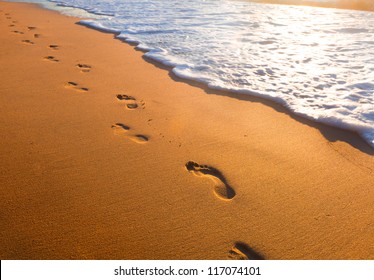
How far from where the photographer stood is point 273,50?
5.24 m

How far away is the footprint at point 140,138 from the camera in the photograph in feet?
8.44

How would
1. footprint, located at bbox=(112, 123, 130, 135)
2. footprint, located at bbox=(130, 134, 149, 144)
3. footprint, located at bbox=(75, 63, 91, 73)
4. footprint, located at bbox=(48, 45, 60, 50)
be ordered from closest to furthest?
footprint, located at bbox=(130, 134, 149, 144), footprint, located at bbox=(112, 123, 130, 135), footprint, located at bbox=(75, 63, 91, 73), footprint, located at bbox=(48, 45, 60, 50)

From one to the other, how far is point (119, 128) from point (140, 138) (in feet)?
0.87

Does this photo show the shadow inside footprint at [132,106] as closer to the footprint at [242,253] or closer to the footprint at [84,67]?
the footprint at [84,67]

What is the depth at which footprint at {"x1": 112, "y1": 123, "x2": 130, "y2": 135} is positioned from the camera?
2684 millimetres

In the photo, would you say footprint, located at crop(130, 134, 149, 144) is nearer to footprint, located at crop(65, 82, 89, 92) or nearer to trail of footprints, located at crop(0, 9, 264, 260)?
trail of footprints, located at crop(0, 9, 264, 260)

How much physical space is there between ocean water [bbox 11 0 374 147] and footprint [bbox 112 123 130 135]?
4.82ft

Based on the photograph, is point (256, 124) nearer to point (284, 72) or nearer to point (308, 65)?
point (284, 72)

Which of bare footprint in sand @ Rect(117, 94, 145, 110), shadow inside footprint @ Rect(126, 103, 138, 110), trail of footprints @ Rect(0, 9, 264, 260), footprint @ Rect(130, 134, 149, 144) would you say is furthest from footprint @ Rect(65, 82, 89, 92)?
footprint @ Rect(130, 134, 149, 144)

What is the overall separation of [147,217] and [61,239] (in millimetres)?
499

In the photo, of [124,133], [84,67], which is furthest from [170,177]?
[84,67]

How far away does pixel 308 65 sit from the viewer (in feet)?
14.7

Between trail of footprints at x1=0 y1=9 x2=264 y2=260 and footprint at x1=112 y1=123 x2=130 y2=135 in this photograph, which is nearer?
trail of footprints at x1=0 y1=9 x2=264 y2=260

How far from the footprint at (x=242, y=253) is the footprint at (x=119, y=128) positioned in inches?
58.1
